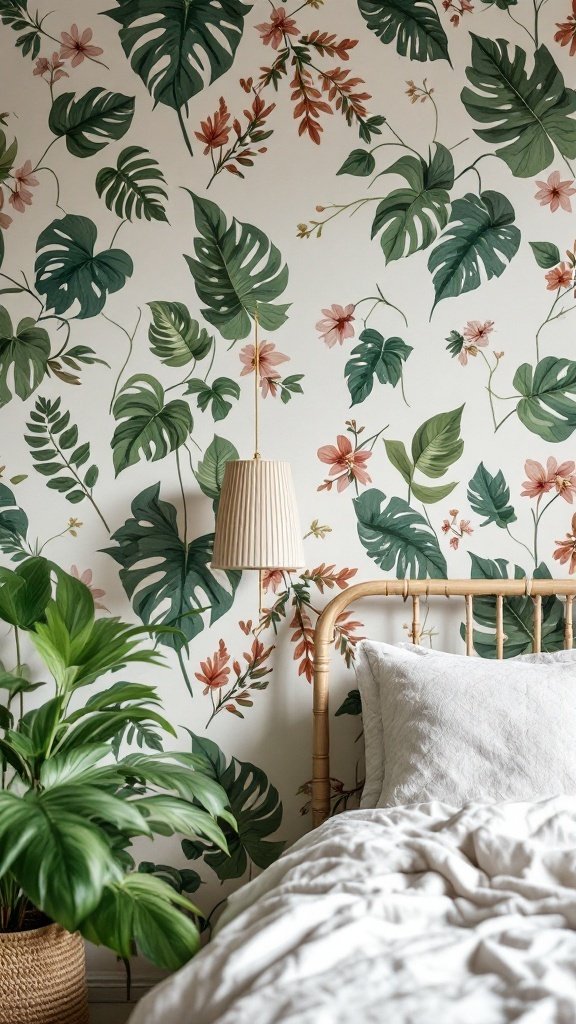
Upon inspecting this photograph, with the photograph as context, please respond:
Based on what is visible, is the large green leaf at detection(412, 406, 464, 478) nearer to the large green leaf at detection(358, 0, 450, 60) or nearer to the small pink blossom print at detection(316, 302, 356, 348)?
the small pink blossom print at detection(316, 302, 356, 348)

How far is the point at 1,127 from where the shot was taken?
2322 mm

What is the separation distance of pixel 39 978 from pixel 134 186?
1791 mm

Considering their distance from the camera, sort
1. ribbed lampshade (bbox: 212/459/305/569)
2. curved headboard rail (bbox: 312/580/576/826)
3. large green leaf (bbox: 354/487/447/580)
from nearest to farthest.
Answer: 1. ribbed lampshade (bbox: 212/459/305/569)
2. curved headboard rail (bbox: 312/580/576/826)
3. large green leaf (bbox: 354/487/447/580)

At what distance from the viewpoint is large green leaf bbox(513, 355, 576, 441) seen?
221 centimetres

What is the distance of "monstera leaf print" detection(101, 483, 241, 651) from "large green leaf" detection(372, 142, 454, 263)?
0.85 metres

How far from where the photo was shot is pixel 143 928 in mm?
1438

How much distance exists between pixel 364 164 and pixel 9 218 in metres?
0.91

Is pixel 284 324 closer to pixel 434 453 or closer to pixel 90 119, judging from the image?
pixel 434 453

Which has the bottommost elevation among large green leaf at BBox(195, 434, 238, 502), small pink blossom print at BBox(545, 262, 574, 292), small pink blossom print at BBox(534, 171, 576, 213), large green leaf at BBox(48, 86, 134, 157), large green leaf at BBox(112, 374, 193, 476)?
large green leaf at BBox(195, 434, 238, 502)

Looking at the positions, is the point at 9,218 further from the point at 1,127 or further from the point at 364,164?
the point at 364,164

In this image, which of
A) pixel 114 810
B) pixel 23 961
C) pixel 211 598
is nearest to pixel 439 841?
pixel 114 810

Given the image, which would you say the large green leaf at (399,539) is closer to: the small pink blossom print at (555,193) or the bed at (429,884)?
the bed at (429,884)

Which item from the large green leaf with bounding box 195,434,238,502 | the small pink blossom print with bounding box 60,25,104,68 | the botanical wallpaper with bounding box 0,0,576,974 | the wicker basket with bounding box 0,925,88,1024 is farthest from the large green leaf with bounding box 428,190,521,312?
the wicker basket with bounding box 0,925,88,1024

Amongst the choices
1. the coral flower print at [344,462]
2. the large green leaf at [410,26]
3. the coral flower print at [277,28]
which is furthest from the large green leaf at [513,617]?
the coral flower print at [277,28]
